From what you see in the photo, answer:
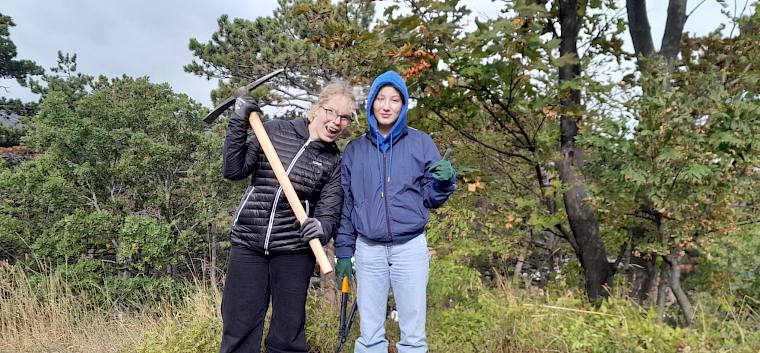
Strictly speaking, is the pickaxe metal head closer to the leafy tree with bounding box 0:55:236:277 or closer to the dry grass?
the dry grass

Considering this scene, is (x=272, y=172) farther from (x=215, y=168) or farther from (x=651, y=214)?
(x=215, y=168)

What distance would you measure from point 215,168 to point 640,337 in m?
10.7

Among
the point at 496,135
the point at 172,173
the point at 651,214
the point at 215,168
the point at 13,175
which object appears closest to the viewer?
the point at 651,214

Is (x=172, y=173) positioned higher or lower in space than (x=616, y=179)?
higher

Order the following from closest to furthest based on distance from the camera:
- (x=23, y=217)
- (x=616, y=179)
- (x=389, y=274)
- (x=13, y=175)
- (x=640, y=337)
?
(x=389, y=274) < (x=640, y=337) < (x=616, y=179) < (x=13, y=175) < (x=23, y=217)

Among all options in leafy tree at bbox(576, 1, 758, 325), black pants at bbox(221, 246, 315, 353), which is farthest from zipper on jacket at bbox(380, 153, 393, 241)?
leafy tree at bbox(576, 1, 758, 325)

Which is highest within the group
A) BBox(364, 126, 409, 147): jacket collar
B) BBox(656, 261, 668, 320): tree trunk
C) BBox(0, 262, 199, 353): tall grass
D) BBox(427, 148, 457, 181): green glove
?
BBox(364, 126, 409, 147): jacket collar

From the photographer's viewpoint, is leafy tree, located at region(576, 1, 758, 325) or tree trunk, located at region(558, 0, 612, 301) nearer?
leafy tree, located at region(576, 1, 758, 325)

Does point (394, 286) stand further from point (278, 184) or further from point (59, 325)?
point (59, 325)

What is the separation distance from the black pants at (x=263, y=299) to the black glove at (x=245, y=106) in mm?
657

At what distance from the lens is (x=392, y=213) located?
2182 millimetres

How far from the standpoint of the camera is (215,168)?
1179cm

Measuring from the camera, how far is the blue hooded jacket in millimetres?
2189

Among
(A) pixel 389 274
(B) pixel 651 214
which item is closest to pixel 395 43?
(A) pixel 389 274
